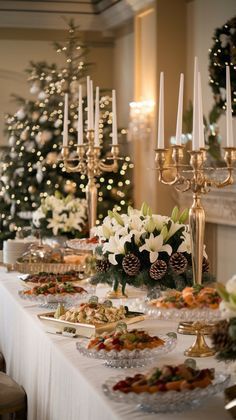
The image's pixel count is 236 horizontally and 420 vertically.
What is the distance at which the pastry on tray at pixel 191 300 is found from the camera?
253 centimetres

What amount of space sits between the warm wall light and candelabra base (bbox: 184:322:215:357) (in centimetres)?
588

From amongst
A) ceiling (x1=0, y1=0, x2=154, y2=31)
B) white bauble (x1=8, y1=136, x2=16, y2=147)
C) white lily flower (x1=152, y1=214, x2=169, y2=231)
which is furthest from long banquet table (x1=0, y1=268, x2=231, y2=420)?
ceiling (x1=0, y1=0, x2=154, y2=31)

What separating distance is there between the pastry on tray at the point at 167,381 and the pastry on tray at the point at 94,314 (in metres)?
0.94

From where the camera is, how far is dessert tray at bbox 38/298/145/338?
10.1ft

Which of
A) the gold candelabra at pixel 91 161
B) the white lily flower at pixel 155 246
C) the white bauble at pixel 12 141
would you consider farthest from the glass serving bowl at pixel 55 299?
the white bauble at pixel 12 141

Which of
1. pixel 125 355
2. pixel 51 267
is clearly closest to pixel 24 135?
pixel 51 267

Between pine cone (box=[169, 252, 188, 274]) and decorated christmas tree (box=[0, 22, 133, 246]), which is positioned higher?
decorated christmas tree (box=[0, 22, 133, 246])

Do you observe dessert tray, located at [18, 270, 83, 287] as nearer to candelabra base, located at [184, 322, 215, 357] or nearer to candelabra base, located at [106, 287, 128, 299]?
candelabra base, located at [106, 287, 128, 299]

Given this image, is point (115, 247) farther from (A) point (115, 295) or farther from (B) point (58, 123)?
(B) point (58, 123)

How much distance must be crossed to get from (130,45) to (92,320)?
263 inches

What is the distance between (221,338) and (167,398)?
8.6 inches

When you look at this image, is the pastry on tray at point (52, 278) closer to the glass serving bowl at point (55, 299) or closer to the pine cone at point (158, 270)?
the glass serving bowl at point (55, 299)

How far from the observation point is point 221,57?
7086mm

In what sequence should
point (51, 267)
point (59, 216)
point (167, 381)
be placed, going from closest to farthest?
point (167, 381)
point (51, 267)
point (59, 216)
